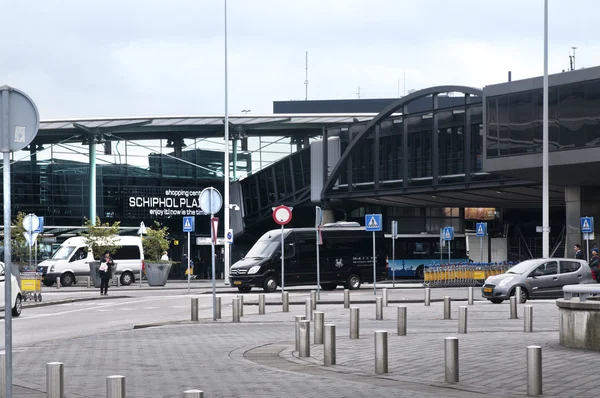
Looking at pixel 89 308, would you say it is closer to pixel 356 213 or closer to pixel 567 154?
pixel 567 154

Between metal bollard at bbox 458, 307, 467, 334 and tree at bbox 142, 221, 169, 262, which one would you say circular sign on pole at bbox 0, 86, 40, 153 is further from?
tree at bbox 142, 221, 169, 262

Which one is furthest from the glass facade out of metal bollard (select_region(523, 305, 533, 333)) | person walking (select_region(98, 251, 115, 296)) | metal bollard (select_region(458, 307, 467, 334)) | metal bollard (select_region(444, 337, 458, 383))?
metal bollard (select_region(444, 337, 458, 383))

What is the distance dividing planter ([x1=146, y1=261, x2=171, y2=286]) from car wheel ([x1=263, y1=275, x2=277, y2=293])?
1248 centimetres

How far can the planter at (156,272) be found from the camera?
50875 millimetres

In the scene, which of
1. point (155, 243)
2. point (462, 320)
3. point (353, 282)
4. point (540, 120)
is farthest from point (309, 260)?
point (462, 320)

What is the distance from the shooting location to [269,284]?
Answer: 39.5 metres

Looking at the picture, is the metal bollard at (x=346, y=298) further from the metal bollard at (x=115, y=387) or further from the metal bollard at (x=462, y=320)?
the metal bollard at (x=115, y=387)

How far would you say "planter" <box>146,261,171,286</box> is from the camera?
167ft

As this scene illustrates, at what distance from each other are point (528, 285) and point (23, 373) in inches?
831

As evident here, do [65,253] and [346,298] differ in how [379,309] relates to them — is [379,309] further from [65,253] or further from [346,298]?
[65,253]

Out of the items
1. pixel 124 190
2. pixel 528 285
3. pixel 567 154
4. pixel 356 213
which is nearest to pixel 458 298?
pixel 528 285

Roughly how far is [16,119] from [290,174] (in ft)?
197

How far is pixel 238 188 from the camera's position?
2844 inches

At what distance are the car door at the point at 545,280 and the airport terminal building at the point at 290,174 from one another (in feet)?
60.5
